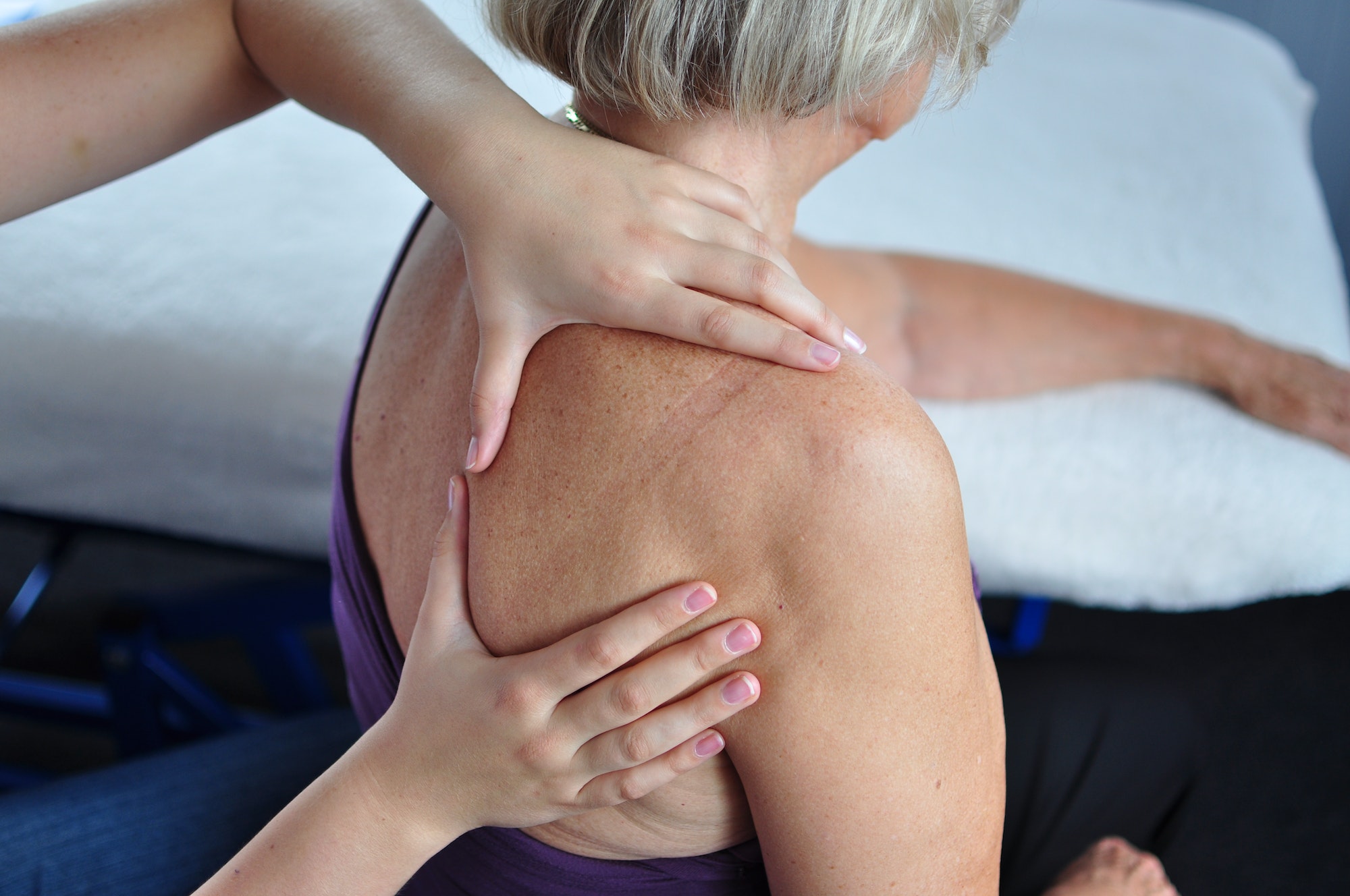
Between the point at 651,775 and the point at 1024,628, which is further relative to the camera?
the point at 1024,628

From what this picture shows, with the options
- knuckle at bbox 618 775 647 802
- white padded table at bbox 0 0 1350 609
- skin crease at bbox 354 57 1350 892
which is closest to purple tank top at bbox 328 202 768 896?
skin crease at bbox 354 57 1350 892

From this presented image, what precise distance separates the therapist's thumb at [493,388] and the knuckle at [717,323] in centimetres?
12

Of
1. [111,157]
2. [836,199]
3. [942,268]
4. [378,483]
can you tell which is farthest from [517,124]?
[836,199]

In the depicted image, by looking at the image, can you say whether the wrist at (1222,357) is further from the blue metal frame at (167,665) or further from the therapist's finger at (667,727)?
the blue metal frame at (167,665)

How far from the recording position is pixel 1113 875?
0.98 meters

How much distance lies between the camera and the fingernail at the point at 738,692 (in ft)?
1.85

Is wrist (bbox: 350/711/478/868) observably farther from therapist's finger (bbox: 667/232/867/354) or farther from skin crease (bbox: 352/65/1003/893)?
therapist's finger (bbox: 667/232/867/354)

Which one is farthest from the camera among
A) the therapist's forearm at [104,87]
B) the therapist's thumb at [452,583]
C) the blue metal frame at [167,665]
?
the blue metal frame at [167,665]

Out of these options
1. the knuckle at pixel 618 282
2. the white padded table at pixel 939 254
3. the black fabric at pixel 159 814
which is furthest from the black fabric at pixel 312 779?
the knuckle at pixel 618 282

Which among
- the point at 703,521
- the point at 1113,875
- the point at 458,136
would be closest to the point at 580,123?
the point at 458,136

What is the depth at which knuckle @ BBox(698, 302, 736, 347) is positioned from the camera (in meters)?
0.57

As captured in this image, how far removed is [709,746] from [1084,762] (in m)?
0.63

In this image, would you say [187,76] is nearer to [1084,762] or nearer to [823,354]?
[823,354]

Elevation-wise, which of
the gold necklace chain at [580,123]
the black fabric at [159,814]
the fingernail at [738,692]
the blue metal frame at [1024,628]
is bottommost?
the blue metal frame at [1024,628]
